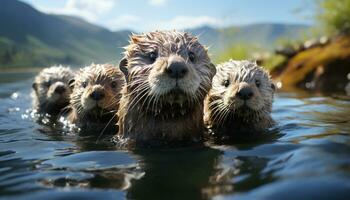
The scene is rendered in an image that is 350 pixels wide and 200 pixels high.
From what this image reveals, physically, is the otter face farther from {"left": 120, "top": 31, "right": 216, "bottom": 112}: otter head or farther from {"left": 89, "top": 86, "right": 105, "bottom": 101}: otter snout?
{"left": 120, "top": 31, "right": 216, "bottom": 112}: otter head

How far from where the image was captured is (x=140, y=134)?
5.62 metres

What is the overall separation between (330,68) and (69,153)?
1187 centimetres

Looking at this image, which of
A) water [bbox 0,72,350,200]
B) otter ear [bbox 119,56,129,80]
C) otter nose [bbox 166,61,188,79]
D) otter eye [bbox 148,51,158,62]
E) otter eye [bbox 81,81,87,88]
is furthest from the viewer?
otter eye [bbox 81,81,87,88]

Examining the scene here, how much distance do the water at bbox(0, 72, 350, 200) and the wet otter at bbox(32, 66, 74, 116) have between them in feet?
9.90

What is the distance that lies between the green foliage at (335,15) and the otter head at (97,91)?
1280 centimetres

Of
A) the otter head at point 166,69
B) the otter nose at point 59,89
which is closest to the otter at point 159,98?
the otter head at point 166,69

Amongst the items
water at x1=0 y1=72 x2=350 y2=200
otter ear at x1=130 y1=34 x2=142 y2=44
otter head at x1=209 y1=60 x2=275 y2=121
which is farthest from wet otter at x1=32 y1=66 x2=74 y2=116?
otter ear at x1=130 y1=34 x2=142 y2=44

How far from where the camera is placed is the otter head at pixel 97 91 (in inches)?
283

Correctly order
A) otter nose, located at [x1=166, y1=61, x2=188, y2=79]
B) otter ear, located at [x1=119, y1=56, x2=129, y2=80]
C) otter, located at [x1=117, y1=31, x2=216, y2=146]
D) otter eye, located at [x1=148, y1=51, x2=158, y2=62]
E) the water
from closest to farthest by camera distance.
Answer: the water
otter nose, located at [x1=166, y1=61, x2=188, y2=79]
otter, located at [x1=117, y1=31, x2=216, y2=146]
otter eye, located at [x1=148, y1=51, x2=158, y2=62]
otter ear, located at [x1=119, y1=56, x2=129, y2=80]

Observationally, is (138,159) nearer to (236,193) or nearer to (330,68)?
(236,193)

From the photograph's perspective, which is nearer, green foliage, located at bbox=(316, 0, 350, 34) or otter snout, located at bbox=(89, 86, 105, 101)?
otter snout, located at bbox=(89, 86, 105, 101)

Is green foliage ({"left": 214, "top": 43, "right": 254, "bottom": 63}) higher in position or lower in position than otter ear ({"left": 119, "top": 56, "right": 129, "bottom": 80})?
higher

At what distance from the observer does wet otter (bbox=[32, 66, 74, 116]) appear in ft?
31.5

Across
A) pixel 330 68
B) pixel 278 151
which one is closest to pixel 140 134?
pixel 278 151
